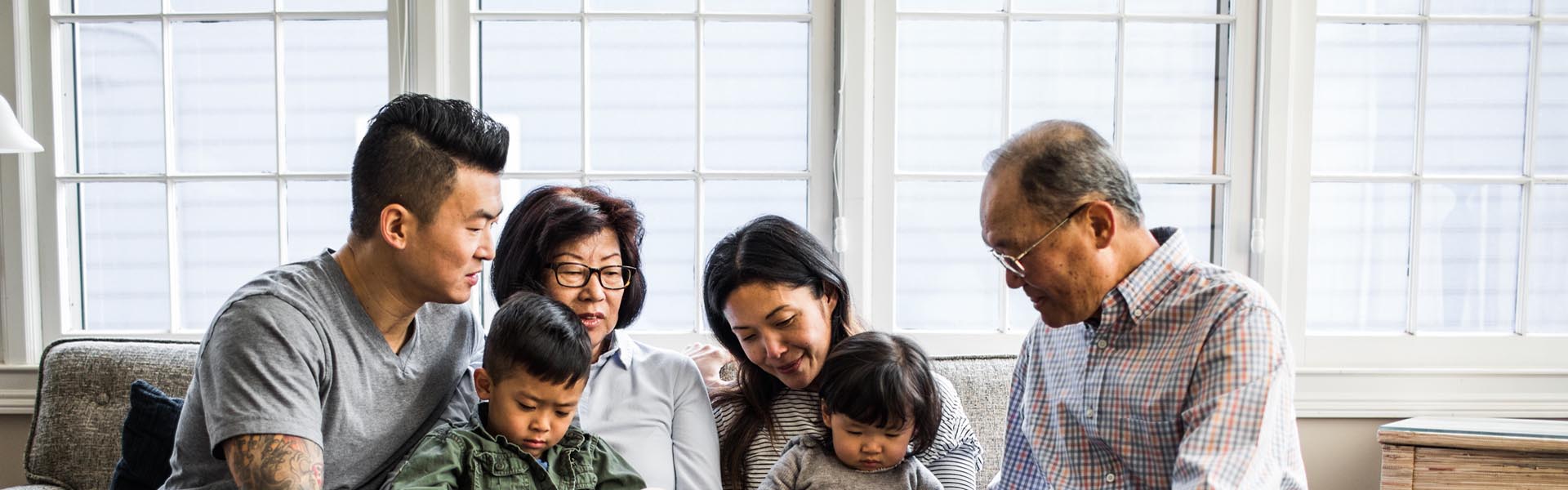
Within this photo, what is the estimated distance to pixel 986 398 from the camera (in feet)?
8.02

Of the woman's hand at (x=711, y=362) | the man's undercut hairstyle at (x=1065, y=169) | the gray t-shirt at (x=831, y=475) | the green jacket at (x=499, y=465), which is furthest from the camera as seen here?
the woman's hand at (x=711, y=362)

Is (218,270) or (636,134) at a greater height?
(636,134)

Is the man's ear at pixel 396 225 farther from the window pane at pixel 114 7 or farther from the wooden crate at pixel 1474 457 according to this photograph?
the wooden crate at pixel 1474 457

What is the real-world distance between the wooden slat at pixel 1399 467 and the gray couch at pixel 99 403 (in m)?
0.88

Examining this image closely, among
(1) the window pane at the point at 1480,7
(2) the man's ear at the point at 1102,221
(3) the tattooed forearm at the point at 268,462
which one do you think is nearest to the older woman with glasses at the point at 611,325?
(3) the tattooed forearm at the point at 268,462

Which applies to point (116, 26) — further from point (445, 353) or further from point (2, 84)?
point (445, 353)

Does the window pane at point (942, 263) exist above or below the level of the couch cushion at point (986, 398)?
above

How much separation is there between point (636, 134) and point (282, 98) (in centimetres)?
96

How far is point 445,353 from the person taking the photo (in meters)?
1.90

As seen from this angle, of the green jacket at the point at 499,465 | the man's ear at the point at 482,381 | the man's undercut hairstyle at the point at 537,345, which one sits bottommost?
the green jacket at the point at 499,465

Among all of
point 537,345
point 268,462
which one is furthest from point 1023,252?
point 268,462

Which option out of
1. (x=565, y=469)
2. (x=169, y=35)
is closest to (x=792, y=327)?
(x=565, y=469)

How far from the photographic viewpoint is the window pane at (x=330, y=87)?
9.23 feet

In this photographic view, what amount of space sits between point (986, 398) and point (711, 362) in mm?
660
